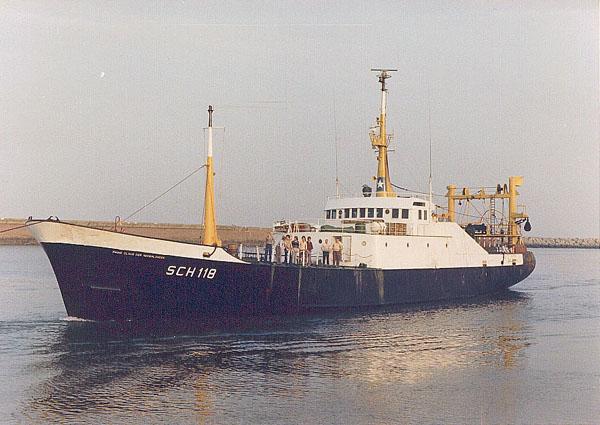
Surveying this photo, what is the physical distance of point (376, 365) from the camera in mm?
18969

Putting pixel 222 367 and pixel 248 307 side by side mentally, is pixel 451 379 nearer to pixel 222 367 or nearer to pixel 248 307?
pixel 222 367

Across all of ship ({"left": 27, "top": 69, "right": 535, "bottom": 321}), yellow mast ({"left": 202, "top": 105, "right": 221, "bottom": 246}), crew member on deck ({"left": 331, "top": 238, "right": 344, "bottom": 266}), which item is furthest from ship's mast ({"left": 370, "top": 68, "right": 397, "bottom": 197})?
yellow mast ({"left": 202, "top": 105, "right": 221, "bottom": 246})

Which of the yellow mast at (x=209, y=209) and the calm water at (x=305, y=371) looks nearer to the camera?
the calm water at (x=305, y=371)

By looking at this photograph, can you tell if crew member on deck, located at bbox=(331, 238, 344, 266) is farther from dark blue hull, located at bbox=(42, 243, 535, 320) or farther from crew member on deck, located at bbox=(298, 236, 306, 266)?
crew member on deck, located at bbox=(298, 236, 306, 266)

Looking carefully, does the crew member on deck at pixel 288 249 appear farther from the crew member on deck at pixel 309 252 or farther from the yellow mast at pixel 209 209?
the yellow mast at pixel 209 209

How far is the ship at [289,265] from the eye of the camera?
925 inches

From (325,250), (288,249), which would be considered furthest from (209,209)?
(325,250)

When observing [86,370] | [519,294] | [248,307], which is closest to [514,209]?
[519,294]

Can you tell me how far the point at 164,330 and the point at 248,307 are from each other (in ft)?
11.8

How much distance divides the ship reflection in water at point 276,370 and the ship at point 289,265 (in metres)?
0.90

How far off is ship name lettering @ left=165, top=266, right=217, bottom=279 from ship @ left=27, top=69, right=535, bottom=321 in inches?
1.4

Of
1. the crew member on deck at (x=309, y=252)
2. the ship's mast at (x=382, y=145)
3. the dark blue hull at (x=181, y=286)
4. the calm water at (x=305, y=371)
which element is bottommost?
the calm water at (x=305, y=371)

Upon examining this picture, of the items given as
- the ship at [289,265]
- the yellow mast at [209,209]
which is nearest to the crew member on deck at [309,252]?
the ship at [289,265]

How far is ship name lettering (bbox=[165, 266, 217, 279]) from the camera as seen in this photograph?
2377 centimetres
